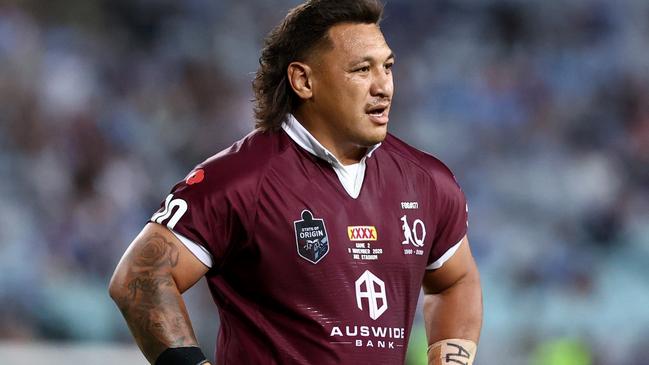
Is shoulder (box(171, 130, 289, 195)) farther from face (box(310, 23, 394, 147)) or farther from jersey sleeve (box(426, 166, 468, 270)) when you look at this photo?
jersey sleeve (box(426, 166, 468, 270))

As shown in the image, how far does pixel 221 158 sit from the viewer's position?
395 cm

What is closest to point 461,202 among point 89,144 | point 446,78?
point 89,144

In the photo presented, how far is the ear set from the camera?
4121 mm

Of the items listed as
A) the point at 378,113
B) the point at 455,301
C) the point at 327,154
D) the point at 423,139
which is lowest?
the point at 423,139

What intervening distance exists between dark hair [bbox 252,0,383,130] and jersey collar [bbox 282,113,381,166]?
1.5 inches

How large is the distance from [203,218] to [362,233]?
0.56 meters

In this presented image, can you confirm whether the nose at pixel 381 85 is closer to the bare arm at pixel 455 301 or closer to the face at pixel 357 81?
the face at pixel 357 81

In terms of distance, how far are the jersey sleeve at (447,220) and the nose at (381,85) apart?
17.8 inches

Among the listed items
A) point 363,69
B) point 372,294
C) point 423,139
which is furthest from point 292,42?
point 423,139

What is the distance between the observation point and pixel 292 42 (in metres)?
4.16

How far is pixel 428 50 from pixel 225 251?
7.51 metres

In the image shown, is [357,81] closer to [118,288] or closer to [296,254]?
[296,254]

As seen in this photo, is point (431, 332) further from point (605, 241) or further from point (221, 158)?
point (605, 241)

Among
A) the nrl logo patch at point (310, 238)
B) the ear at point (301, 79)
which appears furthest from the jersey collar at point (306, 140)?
the nrl logo patch at point (310, 238)
